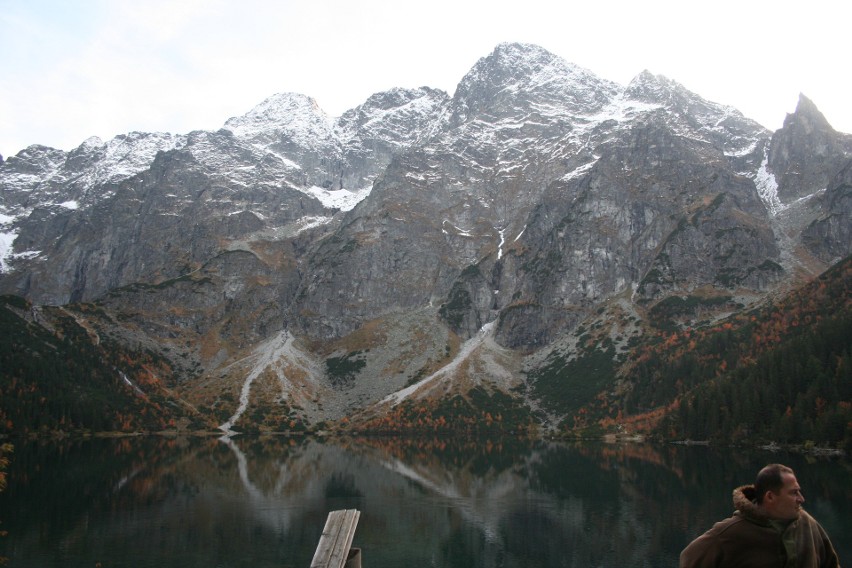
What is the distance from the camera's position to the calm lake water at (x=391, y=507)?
151 ft

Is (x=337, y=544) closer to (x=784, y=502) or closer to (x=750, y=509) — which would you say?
(x=750, y=509)

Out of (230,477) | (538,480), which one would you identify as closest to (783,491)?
(538,480)

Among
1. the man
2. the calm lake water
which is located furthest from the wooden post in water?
the calm lake water

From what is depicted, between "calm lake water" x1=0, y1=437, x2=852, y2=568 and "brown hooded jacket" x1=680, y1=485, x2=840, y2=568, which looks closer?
"brown hooded jacket" x1=680, y1=485, x2=840, y2=568

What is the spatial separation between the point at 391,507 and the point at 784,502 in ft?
213

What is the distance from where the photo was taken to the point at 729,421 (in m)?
130

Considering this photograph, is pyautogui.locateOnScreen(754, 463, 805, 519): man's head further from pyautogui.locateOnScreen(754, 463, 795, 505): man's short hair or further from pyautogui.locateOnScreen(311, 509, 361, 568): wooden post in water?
pyautogui.locateOnScreen(311, 509, 361, 568): wooden post in water

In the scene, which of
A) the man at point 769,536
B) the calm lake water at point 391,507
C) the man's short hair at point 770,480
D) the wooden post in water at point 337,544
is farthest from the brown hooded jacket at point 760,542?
the calm lake water at point 391,507

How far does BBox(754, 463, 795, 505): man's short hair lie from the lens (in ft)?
21.3

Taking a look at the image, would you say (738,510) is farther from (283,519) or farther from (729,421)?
(729,421)

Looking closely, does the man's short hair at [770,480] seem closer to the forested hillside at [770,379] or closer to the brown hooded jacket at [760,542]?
the brown hooded jacket at [760,542]

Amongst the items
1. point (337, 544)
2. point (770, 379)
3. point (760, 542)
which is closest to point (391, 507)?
point (337, 544)

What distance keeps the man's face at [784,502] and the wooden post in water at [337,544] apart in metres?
4.56

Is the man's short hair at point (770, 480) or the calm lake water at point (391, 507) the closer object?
the man's short hair at point (770, 480)
